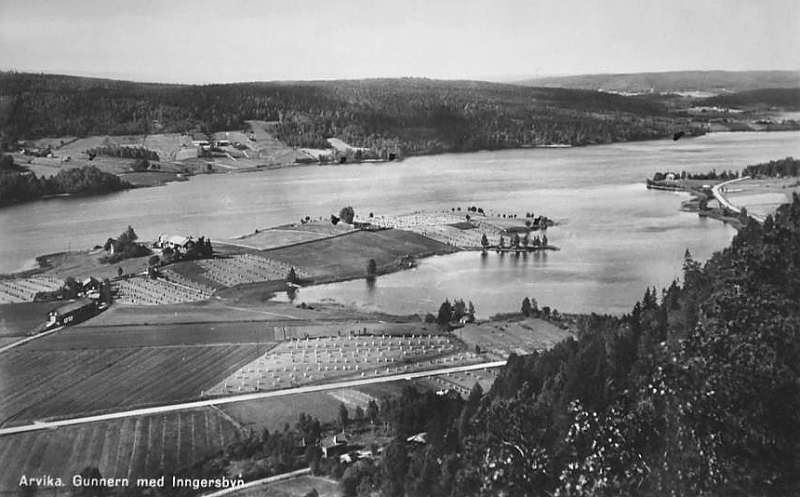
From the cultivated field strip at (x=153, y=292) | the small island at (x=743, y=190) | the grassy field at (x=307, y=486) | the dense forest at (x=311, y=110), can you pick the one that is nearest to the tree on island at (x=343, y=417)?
the grassy field at (x=307, y=486)

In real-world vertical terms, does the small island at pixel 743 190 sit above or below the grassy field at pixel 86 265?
above

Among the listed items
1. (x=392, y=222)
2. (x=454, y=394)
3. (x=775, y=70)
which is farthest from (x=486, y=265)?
(x=775, y=70)

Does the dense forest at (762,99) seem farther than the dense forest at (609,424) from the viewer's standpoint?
Yes

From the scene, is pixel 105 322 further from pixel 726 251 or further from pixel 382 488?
pixel 726 251

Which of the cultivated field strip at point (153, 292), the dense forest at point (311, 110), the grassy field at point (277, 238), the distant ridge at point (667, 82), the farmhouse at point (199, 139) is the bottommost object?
the cultivated field strip at point (153, 292)

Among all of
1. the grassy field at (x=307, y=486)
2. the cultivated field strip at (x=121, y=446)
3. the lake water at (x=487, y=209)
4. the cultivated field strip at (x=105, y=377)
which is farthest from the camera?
the lake water at (x=487, y=209)

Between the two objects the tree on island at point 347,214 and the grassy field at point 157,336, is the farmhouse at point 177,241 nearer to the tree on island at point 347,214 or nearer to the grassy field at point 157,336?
the grassy field at point 157,336

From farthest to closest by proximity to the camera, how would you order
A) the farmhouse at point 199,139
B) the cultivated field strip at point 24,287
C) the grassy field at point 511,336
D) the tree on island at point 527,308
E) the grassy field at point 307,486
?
the farmhouse at point 199,139, the tree on island at point 527,308, the cultivated field strip at point 24,287, the grassy field at point 511,336, the grassy field at point 307,486
